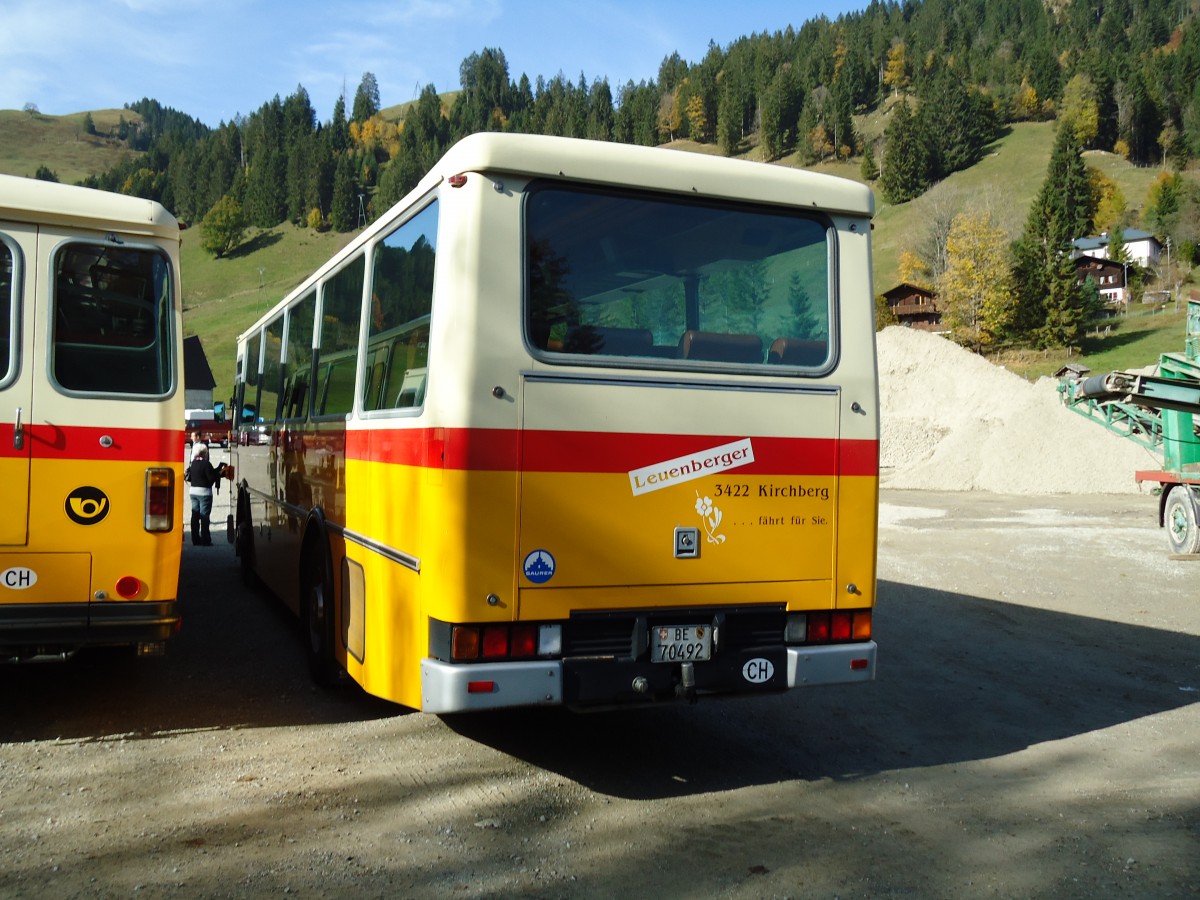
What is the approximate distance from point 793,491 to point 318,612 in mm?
3547

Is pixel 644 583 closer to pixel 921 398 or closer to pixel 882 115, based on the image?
pixel 921 398

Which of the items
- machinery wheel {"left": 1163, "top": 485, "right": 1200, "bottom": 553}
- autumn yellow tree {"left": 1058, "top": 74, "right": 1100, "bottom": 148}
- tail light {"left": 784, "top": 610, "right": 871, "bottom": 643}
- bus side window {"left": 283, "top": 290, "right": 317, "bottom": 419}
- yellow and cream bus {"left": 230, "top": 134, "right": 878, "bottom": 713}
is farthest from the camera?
autumn yellow tree {"left": 1058, "top": 74, "right": 1100, "bottom": 148}

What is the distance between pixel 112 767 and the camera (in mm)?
5645

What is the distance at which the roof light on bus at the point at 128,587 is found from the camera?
5.99m

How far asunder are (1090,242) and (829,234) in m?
103

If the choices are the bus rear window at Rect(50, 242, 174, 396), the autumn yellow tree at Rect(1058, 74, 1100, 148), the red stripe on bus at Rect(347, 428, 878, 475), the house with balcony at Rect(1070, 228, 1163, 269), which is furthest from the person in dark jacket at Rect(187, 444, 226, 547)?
the autumn yellow tree at Rect(1058, 74, 1100, 148)

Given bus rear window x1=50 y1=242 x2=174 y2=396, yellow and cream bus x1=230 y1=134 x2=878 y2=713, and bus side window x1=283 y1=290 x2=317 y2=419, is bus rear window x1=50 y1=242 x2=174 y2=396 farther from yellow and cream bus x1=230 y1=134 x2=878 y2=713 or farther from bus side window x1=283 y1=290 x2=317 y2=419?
bus side window x1=283 y1=290 x2=317 y2=419

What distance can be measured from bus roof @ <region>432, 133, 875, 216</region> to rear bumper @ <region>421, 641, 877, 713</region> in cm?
238

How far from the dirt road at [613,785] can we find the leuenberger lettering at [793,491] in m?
1.55

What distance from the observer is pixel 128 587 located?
6.01 m

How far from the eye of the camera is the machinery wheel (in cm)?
1600

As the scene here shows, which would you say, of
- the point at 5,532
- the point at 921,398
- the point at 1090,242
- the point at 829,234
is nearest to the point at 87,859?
the point at 5,532

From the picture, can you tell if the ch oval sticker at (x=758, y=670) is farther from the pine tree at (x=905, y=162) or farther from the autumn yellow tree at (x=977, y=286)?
the pine tree at (x=905, y=162)

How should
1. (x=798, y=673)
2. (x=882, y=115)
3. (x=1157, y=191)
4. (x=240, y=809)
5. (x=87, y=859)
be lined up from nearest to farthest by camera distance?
1. (x=87, y=859)
2. (x=240, y=809)
3. (x=798, y=673)
4. (x=1157, y=191)
5. (x=882, y=115)
